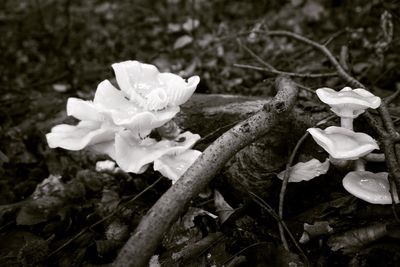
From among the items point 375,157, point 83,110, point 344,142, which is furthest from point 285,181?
point 83,110

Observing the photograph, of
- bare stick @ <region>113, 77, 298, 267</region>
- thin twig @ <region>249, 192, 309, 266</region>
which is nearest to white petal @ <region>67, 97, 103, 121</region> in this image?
bare stick @ <region>113, 77, 298, 267</region>

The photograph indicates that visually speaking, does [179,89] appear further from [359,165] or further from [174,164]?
[359,165]

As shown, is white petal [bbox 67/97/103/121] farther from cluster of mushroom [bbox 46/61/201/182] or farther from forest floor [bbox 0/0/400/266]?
forest floor [bbox 0/0/400/266]

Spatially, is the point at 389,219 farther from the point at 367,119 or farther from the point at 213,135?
the point at 213,135

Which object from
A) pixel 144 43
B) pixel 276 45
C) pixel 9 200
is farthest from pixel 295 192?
pixel 144 43

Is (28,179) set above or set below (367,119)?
below

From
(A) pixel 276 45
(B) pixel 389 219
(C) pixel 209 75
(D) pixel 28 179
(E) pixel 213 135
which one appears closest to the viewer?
(B) pixel 389 219

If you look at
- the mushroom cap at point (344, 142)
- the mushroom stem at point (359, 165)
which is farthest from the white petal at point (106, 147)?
the mushroom stem at point (359, 165)
